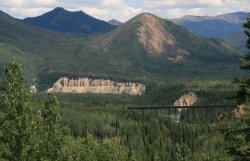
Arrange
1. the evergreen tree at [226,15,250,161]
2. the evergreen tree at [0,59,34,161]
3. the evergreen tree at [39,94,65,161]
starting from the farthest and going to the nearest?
the evergreen tree at [39,94,65,161], the evergreen tree at [0,59,34,161], the evergreen tree at [226,15,250,161]

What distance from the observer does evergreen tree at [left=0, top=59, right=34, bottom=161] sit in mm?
42875

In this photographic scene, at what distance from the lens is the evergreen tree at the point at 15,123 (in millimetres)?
42875

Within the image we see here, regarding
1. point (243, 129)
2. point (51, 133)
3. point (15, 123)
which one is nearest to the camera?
point (243, 129)

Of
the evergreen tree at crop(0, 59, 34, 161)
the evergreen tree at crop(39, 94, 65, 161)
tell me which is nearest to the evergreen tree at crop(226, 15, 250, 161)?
the evergreen tree at crop(0, 59, 34, 161)

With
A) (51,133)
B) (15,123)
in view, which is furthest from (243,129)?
(51,133)

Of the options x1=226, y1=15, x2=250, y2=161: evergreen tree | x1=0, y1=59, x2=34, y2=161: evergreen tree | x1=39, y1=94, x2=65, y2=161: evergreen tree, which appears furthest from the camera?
x1=39, y1=94, x2=65, y2=161: evergreen tree

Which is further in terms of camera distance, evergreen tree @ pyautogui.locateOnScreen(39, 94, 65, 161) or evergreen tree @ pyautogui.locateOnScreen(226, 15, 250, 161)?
evergreen tree @ pyautogui.locateOnScreen(39, 94, 65, 161)

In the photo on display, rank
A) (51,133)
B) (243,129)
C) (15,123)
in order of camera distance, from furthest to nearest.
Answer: (51,133) < (15,123) < (243,129)

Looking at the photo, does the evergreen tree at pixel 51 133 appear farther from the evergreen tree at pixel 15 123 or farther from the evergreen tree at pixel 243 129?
the evergreen tree at pixel 243 129

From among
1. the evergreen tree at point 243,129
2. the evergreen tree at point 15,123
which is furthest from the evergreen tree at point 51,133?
the evergreen tree at point 243,129

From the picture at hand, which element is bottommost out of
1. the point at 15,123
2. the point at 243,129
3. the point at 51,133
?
the point at 51,133

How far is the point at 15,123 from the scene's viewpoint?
43031mm

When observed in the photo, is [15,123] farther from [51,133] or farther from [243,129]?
[243,129]

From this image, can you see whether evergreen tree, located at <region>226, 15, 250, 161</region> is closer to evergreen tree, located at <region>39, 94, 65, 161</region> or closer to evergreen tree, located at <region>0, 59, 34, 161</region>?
evergreen tree, located at <region>0, 59, 34, 161</region>
